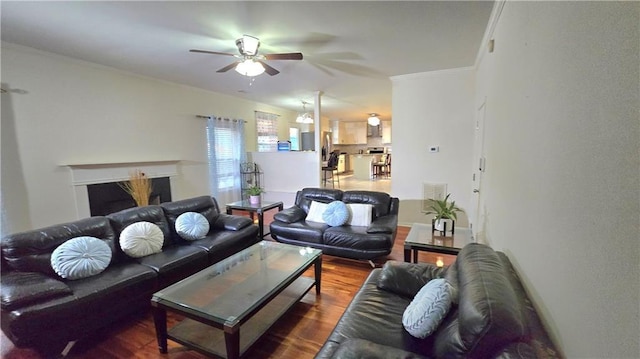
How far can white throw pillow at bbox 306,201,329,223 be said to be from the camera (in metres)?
3.67

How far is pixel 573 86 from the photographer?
0.98m

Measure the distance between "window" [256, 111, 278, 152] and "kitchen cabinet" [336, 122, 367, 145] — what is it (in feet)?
14.0

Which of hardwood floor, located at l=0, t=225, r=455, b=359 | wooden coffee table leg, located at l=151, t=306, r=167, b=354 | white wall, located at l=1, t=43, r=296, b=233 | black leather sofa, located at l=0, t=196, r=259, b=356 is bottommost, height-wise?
hardwood floor, located at l=0, t=225, r=455, b=359

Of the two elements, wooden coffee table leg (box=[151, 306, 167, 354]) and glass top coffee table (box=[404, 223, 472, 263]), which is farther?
glass top coffee table (box=[404, 223, 472, 263])

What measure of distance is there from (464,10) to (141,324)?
12.5ft

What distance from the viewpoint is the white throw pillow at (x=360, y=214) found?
136 inches

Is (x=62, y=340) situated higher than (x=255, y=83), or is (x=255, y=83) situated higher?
(x=255, y=83)

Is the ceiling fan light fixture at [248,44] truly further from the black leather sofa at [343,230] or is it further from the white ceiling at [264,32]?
the black leather sofa at [343,230]

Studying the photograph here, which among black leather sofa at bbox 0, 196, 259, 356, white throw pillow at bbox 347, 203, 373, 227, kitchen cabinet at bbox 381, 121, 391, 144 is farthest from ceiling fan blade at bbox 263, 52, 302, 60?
kitchen cabinet at bbox 381, 121, 391, 144

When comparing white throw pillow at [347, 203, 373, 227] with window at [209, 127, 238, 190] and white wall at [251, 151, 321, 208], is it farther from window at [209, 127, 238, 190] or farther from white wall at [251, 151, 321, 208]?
window at [209, 127, 238, 190]

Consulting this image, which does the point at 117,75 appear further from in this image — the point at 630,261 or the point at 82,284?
the point at 630,261

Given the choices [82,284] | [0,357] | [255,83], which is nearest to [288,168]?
[255,83]

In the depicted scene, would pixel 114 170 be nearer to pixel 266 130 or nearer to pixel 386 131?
pixel 266 130

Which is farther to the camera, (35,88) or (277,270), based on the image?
(35,88)
